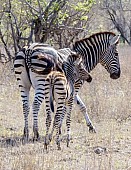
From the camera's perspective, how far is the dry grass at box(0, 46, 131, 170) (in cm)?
600

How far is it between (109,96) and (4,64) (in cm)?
575

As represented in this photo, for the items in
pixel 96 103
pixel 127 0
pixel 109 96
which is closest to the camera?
pixel 96 103

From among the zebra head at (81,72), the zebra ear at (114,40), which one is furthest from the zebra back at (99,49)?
the zebra head at (81,72)

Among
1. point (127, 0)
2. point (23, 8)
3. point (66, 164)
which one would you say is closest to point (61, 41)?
point (23, 8)

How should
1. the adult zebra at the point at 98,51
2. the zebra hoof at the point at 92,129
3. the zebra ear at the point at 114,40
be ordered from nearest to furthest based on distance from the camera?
the zebra hoof at the point at 92,129 → the adult zebra at the point at 98,51 → the zebra ear at the point at 114,40

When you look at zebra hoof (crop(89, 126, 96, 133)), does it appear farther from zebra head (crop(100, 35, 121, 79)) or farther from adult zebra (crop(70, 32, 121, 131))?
zebra head (crop(100, 35, 121, 79))

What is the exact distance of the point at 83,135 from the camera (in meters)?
8.38

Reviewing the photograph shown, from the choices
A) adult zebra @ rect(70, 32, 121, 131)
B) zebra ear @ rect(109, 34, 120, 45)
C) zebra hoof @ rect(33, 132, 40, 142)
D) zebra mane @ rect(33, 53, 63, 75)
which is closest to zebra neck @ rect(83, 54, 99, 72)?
adult zebra @ rect(70, 32, 121, 131)

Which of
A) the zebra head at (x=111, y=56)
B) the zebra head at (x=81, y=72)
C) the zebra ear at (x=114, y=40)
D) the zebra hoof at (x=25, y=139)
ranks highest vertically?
the zebra ear at (x=114, y=40)

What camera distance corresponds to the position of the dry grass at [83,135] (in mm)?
5996

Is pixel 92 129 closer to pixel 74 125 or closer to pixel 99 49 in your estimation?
pixel 74 125

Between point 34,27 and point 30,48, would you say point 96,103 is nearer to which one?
point 30,48

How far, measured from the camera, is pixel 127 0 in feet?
140

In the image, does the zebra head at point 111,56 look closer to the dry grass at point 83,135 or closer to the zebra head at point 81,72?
the dry grass at point 83,135
